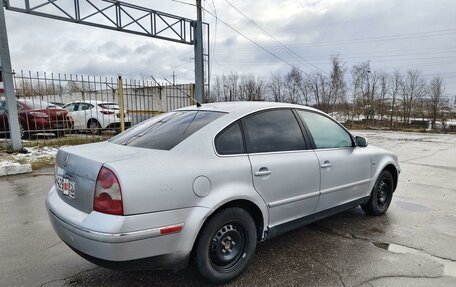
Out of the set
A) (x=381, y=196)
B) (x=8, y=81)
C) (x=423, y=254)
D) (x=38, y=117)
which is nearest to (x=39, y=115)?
(x=38, y=117)

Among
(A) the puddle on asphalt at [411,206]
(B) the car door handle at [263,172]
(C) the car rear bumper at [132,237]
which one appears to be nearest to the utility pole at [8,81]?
(C) the car rear bumper at [132,237]

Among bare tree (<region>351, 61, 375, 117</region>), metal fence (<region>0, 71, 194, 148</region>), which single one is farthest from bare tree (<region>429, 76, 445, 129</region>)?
metal fence (<region>0, 71, 194, 148</region>)

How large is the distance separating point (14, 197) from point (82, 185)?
3.86m

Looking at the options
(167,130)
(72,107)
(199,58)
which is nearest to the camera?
(167,130)

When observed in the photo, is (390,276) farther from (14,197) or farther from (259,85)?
(259,85)

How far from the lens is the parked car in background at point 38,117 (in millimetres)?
10250

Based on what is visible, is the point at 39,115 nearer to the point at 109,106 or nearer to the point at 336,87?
the point at 109,106

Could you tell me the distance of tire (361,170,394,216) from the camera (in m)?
4.33

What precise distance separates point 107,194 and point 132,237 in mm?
352

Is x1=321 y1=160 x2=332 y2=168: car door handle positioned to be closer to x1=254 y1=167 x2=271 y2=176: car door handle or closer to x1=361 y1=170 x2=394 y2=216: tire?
x1=254 y1=167 x2=271 y2=176: car door handle

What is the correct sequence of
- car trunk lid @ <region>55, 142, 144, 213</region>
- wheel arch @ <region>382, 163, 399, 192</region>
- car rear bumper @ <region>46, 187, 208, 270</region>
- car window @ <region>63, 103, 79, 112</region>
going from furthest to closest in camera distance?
car window @ <region>63, 103, 79, 112</region>
wheel arch @ <region>382, 163, 399, 192</region>
car trunk lid @ <region>55, 142, 144, 213</region>
car rear bumper @ <region>46, 187, 208, 270</region>

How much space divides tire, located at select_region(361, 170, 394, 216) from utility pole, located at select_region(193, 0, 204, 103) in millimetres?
8786

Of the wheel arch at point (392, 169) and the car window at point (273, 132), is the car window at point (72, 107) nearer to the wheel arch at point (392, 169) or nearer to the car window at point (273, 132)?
the car window at point (273, 132)

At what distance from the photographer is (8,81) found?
335 inches
